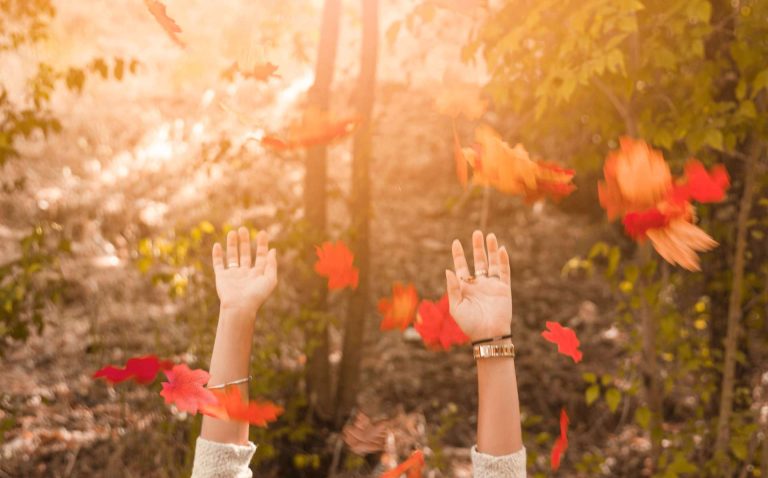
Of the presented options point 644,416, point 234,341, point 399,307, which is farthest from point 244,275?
point 399,307

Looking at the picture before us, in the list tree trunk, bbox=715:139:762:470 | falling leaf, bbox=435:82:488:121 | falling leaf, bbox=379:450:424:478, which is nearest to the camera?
tree trunk, bbox=715:139:762:470

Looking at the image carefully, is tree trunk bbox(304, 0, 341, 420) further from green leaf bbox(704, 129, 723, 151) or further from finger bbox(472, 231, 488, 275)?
finger bbox(472, 231, 488, 275)

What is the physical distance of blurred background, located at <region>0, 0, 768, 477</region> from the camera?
10.0 ft

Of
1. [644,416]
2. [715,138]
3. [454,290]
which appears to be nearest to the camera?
[454,290]

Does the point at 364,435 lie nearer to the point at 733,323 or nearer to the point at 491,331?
the point at 733,323

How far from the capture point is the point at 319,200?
3748 millimetres

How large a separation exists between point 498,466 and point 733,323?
2.14 meters

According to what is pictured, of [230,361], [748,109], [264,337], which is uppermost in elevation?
[748,109]

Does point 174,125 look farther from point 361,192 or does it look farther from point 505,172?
point 505,172

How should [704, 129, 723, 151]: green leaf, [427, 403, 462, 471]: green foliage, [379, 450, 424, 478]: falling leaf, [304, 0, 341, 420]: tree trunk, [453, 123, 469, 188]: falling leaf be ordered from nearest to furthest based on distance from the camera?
[704, 129, 723, 151]: green leaf < [453, 123, 469, 188]: falling leaf < [379, 450, 424, 478]: falling leaf < [304, 0, 341, 420]: tree trunk < [427, 403, 462, 471]: green foliage

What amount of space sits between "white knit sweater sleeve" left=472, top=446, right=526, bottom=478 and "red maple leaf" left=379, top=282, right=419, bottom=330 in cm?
296

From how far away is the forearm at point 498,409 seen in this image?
1521 millimetres

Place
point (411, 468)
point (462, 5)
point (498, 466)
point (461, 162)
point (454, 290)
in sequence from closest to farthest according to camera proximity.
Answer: point (498, 466) → point (454, 290) → point (462, 5) → point (411, 468) → point (461, 162)

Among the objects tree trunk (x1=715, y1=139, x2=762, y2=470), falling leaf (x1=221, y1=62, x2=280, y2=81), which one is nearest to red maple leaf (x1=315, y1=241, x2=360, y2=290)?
falling leaf (x1=221, y1=62, x2=280, y2=81)
